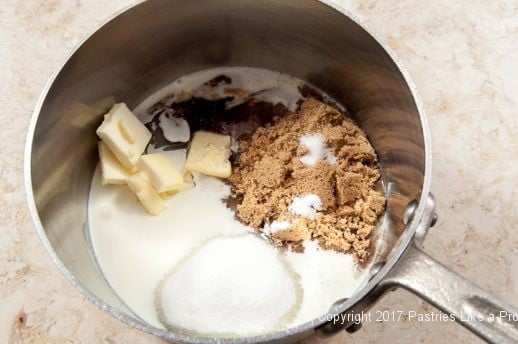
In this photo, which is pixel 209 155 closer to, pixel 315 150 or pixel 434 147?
pixel 315 150

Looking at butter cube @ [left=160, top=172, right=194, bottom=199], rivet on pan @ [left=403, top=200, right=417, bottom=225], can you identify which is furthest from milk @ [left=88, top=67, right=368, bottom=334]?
rivet on pan @ [left=403, top=200, right=417, bottom=225]

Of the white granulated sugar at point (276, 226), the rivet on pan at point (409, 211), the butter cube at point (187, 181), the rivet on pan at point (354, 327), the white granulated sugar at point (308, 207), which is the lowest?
the rivet on pan at point (354, 327)

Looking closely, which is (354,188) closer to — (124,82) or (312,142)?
(312,142)

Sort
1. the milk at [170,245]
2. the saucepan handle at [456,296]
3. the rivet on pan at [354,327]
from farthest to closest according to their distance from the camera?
the milk at [170,245] < the rivet on pan at [354,327] < the saucepan handle at [456,296]

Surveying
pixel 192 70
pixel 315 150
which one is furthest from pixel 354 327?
pixel 192 70

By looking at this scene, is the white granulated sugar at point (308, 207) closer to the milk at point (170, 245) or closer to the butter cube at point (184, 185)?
the milk at point (170, 245)

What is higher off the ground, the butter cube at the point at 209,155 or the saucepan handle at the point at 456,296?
the saucepan handle at the point at 456,296

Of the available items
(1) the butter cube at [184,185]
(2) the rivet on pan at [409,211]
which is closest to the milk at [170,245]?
(1) the butter cube at [184,185]
